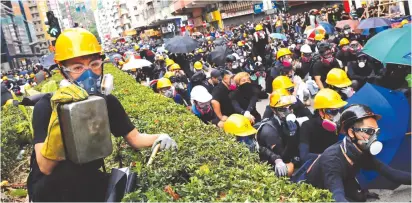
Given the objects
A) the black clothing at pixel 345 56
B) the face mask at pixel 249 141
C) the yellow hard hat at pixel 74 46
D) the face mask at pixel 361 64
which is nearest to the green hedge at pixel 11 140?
the face mask at pixel 249 141

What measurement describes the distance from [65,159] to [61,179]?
22 cm

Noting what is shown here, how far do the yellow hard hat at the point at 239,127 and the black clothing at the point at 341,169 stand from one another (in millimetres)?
1376

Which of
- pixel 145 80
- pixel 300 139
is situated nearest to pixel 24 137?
pixel 300 139

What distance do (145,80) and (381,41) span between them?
A: 10.9m

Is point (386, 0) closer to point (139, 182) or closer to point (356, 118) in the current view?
point (356, 118)

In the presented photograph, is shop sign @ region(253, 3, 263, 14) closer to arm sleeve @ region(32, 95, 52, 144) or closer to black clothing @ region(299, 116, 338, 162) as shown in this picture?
black clothing @ region(299, 116, 338, 162)

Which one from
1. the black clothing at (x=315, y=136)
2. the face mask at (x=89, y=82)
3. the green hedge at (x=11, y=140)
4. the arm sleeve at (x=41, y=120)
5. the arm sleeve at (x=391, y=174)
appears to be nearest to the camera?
the arm sleeve at (x=41, y=120)

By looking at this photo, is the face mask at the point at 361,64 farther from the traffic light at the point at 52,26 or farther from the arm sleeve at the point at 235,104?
the traffic light at the point at 52,26

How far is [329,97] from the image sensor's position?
18.8ft

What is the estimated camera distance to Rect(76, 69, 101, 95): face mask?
284 centimetres

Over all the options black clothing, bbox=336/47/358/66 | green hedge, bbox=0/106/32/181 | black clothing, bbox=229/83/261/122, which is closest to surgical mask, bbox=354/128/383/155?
black clothing, bbox=229/83/261/122

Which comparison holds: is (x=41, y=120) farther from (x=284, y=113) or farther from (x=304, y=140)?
(x=284, y=113)

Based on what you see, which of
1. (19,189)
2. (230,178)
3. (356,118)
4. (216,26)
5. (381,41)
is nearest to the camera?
(230,178)

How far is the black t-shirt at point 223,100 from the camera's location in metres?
7.99
